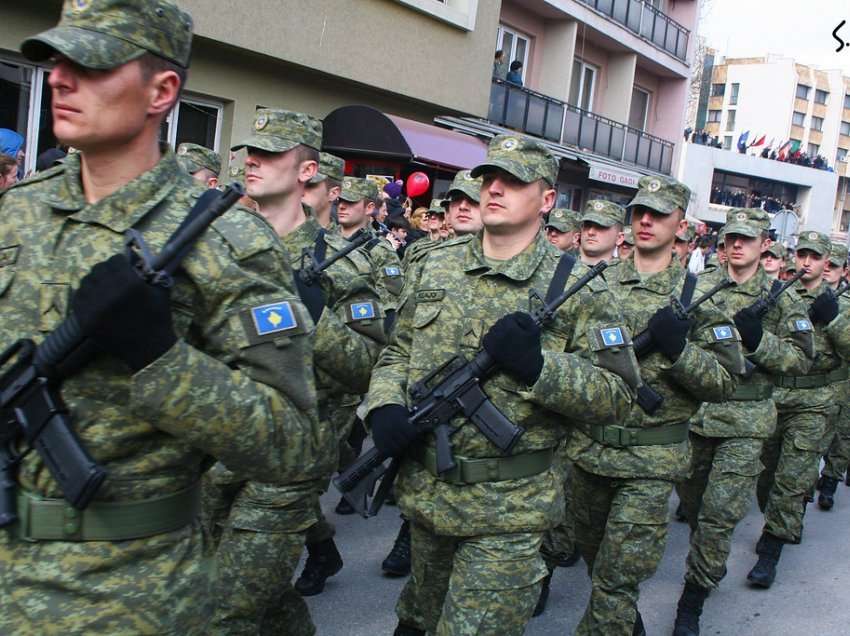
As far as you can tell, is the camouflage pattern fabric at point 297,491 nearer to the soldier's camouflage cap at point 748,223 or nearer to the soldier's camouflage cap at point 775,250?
the soldier's camouflage cap at point 748,223

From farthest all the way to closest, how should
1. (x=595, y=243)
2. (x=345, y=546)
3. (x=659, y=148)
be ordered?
(x=659, y=148), (x=595, y=243), (x=345, y=546)

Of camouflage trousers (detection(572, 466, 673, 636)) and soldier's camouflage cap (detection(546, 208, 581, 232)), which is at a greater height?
soldier's camouflage cap (detection(546, 208, 581, 232))

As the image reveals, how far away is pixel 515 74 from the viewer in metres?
19.2

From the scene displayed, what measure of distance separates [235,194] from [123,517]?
2.54 feet

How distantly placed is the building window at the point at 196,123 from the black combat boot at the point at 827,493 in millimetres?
8158

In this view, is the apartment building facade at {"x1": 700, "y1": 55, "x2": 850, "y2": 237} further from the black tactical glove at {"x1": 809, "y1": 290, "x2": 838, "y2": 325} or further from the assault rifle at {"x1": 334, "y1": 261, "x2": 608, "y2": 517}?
the assault rifle at {"x1": 334, "y1": 261, "x2": 608, "y2": 517}

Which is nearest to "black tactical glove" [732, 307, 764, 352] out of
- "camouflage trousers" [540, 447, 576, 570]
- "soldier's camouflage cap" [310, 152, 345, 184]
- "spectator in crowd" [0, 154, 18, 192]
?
"camouflage trousers" [540, 447, 576, 570]

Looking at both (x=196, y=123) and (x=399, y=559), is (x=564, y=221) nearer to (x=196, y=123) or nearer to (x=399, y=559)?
(x=399, y=559)

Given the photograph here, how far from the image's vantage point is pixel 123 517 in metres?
2.13

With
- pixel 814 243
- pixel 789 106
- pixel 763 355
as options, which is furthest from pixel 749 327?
pixel 789 106

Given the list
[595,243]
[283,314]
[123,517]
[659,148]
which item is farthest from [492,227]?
[659,148]

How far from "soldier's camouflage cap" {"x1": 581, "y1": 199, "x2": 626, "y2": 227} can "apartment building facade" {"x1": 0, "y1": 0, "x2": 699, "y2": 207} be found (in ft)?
19.3

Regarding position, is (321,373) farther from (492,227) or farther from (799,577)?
(799,577)

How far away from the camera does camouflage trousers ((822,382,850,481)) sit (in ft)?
27.6
